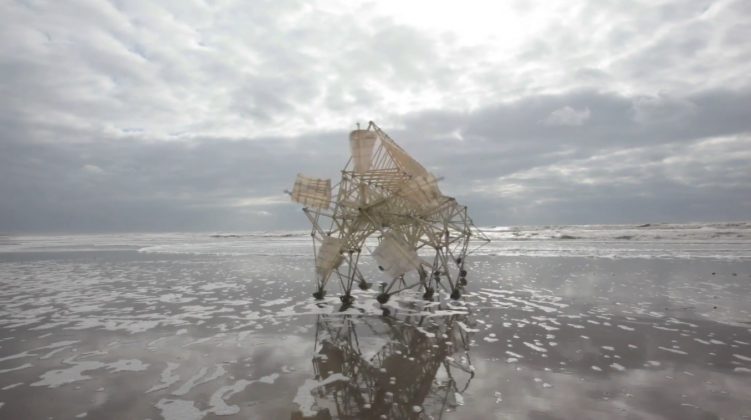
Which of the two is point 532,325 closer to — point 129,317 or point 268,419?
point 268,419

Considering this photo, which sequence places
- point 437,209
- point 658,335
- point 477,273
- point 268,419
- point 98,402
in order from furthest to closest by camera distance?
point 477,273, point 437,209, point 658,335, point 98,402, point 268,419

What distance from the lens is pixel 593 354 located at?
7.92m

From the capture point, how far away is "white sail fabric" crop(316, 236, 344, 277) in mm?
12406

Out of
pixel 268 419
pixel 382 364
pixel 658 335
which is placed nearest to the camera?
pixel 268 419

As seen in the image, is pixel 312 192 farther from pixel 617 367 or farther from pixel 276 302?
pixel 617 367

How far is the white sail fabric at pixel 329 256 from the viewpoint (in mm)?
12406

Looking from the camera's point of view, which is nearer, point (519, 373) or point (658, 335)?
point (519, 373)

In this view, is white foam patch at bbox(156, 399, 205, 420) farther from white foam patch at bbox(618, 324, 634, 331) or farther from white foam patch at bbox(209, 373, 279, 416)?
white foam patch at bbox(618, 324, 634, 331)

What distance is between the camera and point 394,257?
1149 cm

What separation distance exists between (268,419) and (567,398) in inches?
170

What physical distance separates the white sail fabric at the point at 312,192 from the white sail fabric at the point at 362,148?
62.3 inches

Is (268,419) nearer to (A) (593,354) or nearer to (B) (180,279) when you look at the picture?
(A) (593,354)

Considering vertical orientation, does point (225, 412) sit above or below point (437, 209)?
below

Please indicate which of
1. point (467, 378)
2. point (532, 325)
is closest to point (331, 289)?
point (532, 325)
